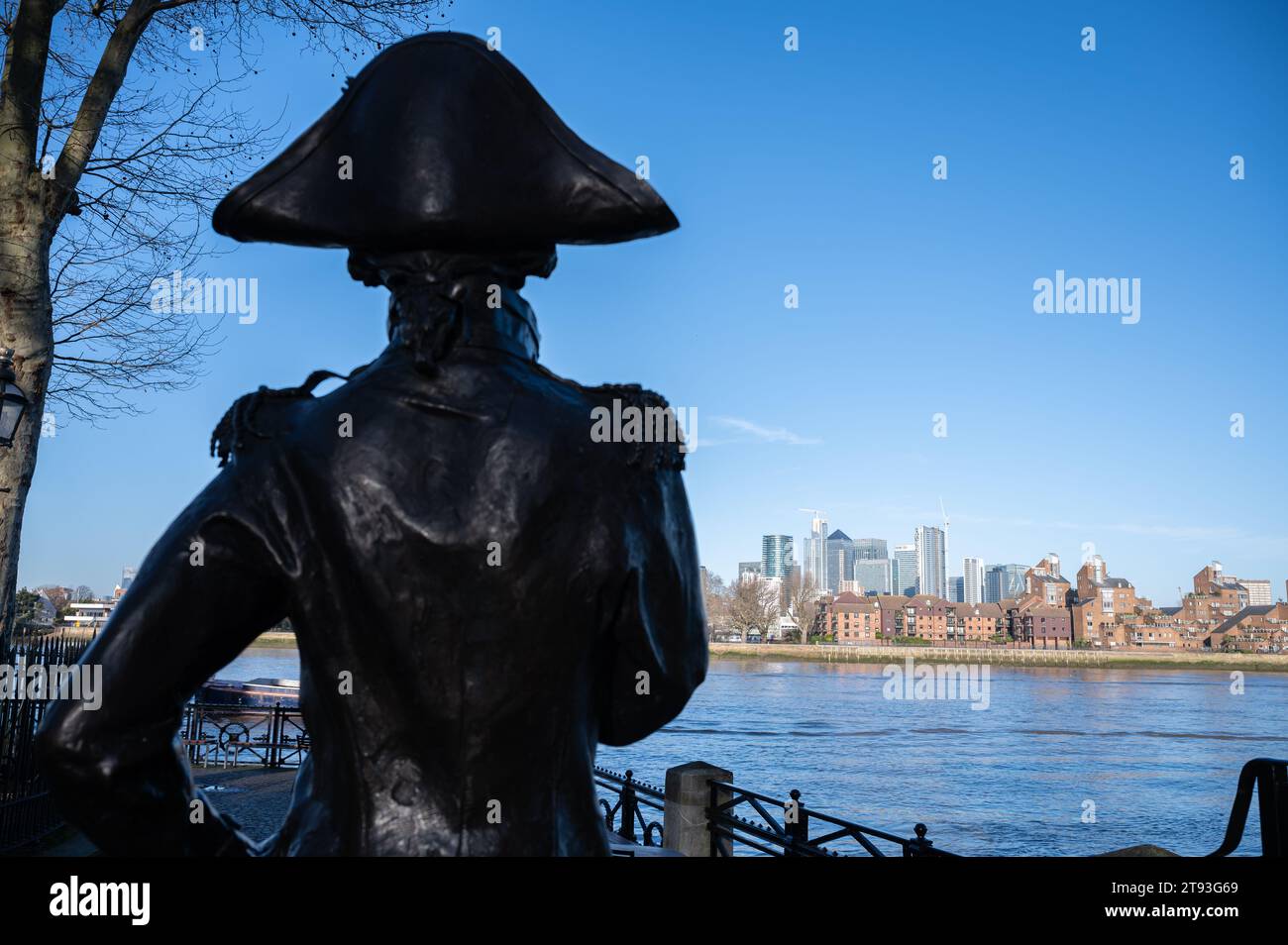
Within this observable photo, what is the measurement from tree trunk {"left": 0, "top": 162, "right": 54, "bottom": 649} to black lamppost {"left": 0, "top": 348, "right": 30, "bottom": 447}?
477mm

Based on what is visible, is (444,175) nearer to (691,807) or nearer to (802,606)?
(691,807)

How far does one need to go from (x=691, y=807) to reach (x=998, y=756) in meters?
33.7

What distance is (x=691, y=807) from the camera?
30.7 ft

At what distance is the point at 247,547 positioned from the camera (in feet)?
4.93

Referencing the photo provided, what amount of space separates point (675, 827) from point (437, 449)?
8.61 m

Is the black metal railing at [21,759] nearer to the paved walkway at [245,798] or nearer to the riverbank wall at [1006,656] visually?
the paved walkway at [245,798]

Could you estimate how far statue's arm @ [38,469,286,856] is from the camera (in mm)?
1433

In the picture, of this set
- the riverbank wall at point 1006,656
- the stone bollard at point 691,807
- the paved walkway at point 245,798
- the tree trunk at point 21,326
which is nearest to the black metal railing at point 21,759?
the paved walkway at point 245,798

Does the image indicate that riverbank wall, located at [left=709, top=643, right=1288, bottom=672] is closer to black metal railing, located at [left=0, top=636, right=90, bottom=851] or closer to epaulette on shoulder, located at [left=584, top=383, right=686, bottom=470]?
A: black metal railing, located at [left=0, top=636, right=90, bottom=851]

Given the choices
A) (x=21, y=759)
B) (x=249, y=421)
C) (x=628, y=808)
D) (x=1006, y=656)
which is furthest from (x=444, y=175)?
(x=1006, y=656)

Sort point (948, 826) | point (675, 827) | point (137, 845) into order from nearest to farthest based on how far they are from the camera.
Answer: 1. point (137, 845)
2. point (675, 827)
3. point (948, 826)

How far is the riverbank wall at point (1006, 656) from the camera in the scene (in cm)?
8575
